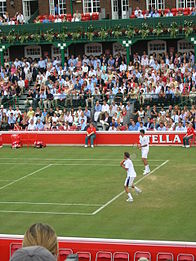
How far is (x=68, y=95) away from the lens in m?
42.5

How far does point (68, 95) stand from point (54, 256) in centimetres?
3851

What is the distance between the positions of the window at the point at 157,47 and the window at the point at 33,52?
342 inches

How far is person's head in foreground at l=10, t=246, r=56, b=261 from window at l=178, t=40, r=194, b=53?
45.0 m

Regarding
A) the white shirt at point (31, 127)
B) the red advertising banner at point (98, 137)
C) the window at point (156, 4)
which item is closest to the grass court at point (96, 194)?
the red advertising banner at point (98, 137)

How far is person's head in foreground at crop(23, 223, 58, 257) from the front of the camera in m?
4.15

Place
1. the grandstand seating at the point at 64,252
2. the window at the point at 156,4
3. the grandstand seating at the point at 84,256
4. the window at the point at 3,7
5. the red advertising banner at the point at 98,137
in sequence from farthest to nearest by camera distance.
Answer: the window at the point at 3,7, the window at the point at 156,4, the red advertising banner at the point at 98,137, the grandstand seating at the point at 64,252, the grandstand seating at the point at 84,256

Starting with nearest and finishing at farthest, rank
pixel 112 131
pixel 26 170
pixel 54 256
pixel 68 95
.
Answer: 1. pixel 54 256
2. pixel 26 170
3. pixel 112 131
4. pixel 68 95

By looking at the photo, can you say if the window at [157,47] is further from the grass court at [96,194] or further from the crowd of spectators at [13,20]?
the grass court at [96,194]

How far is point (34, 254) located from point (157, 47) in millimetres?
45823

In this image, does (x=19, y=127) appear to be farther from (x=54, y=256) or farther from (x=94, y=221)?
(x=54, y=256)

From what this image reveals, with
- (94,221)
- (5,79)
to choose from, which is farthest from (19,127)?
(94,221)

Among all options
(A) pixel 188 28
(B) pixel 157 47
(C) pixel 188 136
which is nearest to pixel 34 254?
(C) pixel 188 136

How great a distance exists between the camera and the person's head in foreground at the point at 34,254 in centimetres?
398

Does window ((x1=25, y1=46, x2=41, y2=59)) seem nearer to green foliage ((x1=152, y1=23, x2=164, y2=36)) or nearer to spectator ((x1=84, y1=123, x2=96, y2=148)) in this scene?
green foliage ((x1=152, y1=23, x2=164, y2=36))
